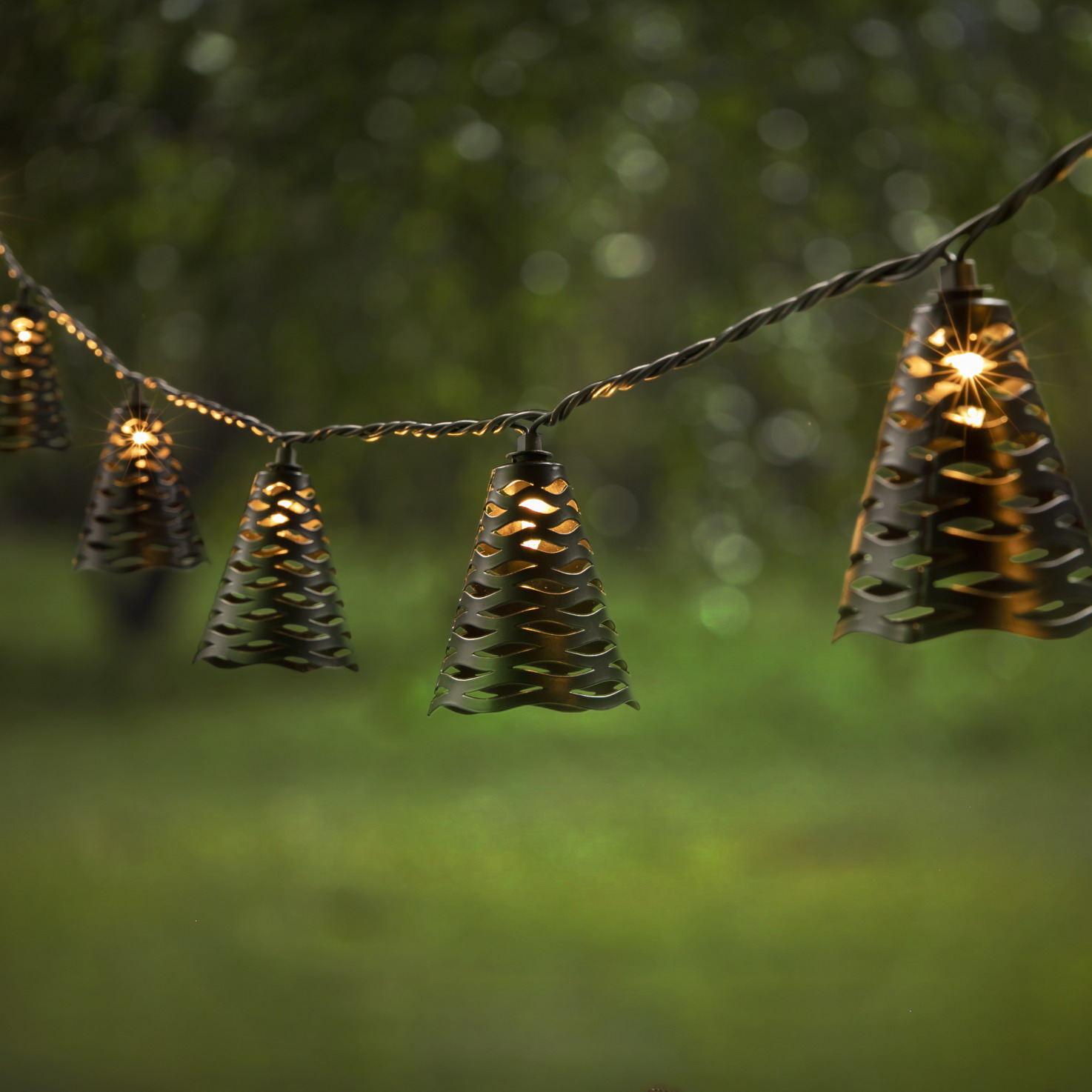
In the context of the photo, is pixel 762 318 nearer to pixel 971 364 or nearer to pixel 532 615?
pixel 971 364

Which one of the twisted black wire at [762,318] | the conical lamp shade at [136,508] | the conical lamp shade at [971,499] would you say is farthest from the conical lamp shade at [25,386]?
the conical lamp shade at [971,499]

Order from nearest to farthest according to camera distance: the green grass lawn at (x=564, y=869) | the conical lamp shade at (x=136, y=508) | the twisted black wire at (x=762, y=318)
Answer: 1. the twisted black wire at (x=762, y=318)
2. the conical lamp shade at (x=136, y=508)
3. the green grass lawn at (x=564, y=869)

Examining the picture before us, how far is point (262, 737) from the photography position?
122 inches

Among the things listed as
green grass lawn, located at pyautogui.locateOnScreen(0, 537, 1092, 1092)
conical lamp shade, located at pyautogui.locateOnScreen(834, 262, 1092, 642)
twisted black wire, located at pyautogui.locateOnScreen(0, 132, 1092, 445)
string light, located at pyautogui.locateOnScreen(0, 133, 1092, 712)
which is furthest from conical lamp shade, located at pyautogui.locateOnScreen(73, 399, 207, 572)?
green grass lawn, located at pyautogui.locateOnScreen(0, 537, 1092, 1092)

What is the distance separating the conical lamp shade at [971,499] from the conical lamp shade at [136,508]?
821 millimetres

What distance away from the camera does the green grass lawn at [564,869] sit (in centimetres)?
205

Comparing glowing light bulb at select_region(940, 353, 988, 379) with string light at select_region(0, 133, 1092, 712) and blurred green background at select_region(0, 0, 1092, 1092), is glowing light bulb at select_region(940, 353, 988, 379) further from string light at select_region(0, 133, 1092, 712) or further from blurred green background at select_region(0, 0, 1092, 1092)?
blurred green background at select_region(0, 0, 1092, 1092)

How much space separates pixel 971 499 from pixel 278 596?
62 cm

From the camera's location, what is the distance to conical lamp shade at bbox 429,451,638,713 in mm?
773

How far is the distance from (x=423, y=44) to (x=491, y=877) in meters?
2.02

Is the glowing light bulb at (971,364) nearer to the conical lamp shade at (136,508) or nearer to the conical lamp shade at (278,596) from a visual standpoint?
the conical lamp shade at (278,596)

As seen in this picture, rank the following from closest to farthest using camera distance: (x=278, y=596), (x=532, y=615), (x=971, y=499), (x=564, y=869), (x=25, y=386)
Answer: (x=971, y=499) → (x=532, y=615) → (x=278, y=596) → (x=25, y=386) → (x=564, y=869)

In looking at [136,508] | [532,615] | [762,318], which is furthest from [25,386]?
[762,318]

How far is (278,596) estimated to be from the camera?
994 millimetres
